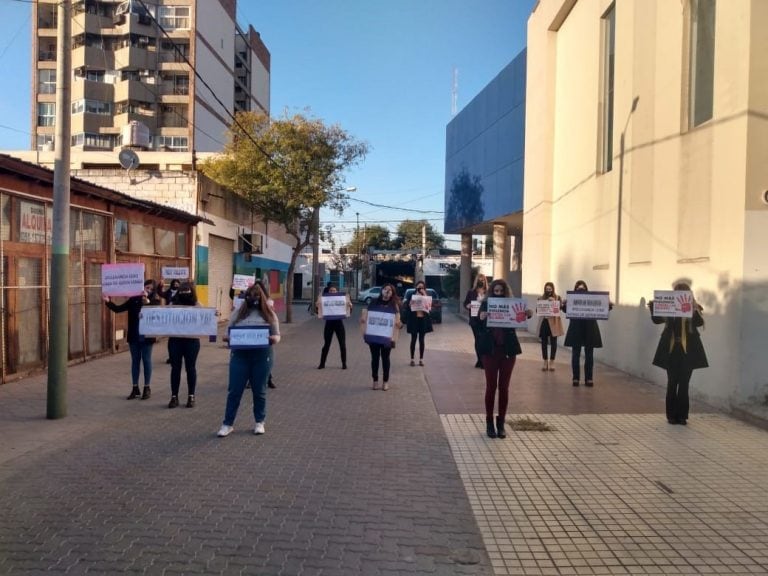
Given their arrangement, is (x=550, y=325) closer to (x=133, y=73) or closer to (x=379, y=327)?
(x=379, y=327)

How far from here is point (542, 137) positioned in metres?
18.1

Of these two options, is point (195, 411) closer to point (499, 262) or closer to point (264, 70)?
point (499, 262)

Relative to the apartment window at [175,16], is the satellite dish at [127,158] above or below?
below

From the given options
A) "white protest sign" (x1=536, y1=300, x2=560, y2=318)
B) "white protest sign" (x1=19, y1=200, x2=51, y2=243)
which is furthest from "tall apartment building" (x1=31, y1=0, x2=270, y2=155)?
"white protest sign" (x1=536, y1=300, x2=560, y2=318)

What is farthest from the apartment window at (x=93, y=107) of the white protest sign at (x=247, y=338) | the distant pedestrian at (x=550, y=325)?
the white protest sign at (x=247, y=338)

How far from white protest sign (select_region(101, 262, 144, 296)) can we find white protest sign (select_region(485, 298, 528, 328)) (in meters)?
4.82

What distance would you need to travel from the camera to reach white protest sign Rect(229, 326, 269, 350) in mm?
6750

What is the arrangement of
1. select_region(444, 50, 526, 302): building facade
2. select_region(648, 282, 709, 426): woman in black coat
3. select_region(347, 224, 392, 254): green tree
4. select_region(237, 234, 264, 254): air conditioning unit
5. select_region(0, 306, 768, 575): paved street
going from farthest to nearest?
select_region(347, 224, 392, 254): green tree < select_region(237, 234, 264, 254): air conditioning unit < select_region(444, 50, 526, 302): building facade < select_region(648, 282, 709, 426): woman in black coat < select_region(0, 306, 768, 575): paved street

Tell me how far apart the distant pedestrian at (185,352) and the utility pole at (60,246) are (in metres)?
1.26

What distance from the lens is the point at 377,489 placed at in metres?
5.22

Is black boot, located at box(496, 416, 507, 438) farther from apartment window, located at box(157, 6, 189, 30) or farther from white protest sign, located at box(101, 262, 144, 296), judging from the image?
apartment window, located at box(157, 6, 189, 30)

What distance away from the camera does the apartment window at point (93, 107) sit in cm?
4497

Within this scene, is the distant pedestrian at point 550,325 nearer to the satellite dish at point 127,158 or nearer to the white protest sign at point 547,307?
the white protest sign at point 547,307

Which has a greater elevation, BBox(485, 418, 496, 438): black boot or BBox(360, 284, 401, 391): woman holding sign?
BBox(360, 284, 401, 391): woman holding sign
